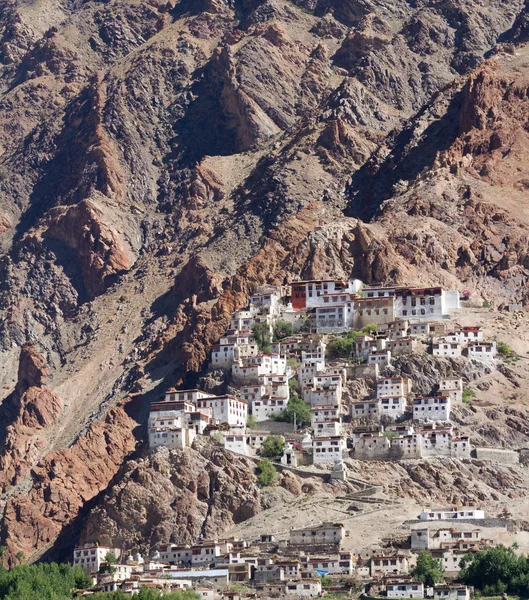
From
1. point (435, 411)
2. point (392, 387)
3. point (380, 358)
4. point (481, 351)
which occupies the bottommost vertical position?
point (435, 411)

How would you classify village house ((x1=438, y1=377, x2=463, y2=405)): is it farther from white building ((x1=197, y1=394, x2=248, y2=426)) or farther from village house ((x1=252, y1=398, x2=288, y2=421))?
white building ((x1=197, y1=394, x2=248, y2=426))

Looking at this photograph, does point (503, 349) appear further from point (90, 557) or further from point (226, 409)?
point (90, 557)

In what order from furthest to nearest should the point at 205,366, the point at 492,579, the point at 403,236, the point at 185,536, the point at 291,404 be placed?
the point at 403,236 → the point at 205,366 → the point at 291,404 → the point at 185,536 → the point at 492,579

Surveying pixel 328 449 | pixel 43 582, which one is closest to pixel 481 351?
pixel 328 449

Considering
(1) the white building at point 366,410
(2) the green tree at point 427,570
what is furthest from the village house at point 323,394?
(2) the green tree at point 427,570

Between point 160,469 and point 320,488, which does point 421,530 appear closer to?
point 320,488

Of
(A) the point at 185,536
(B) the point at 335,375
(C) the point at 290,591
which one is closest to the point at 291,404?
(B) the point at 335,375
